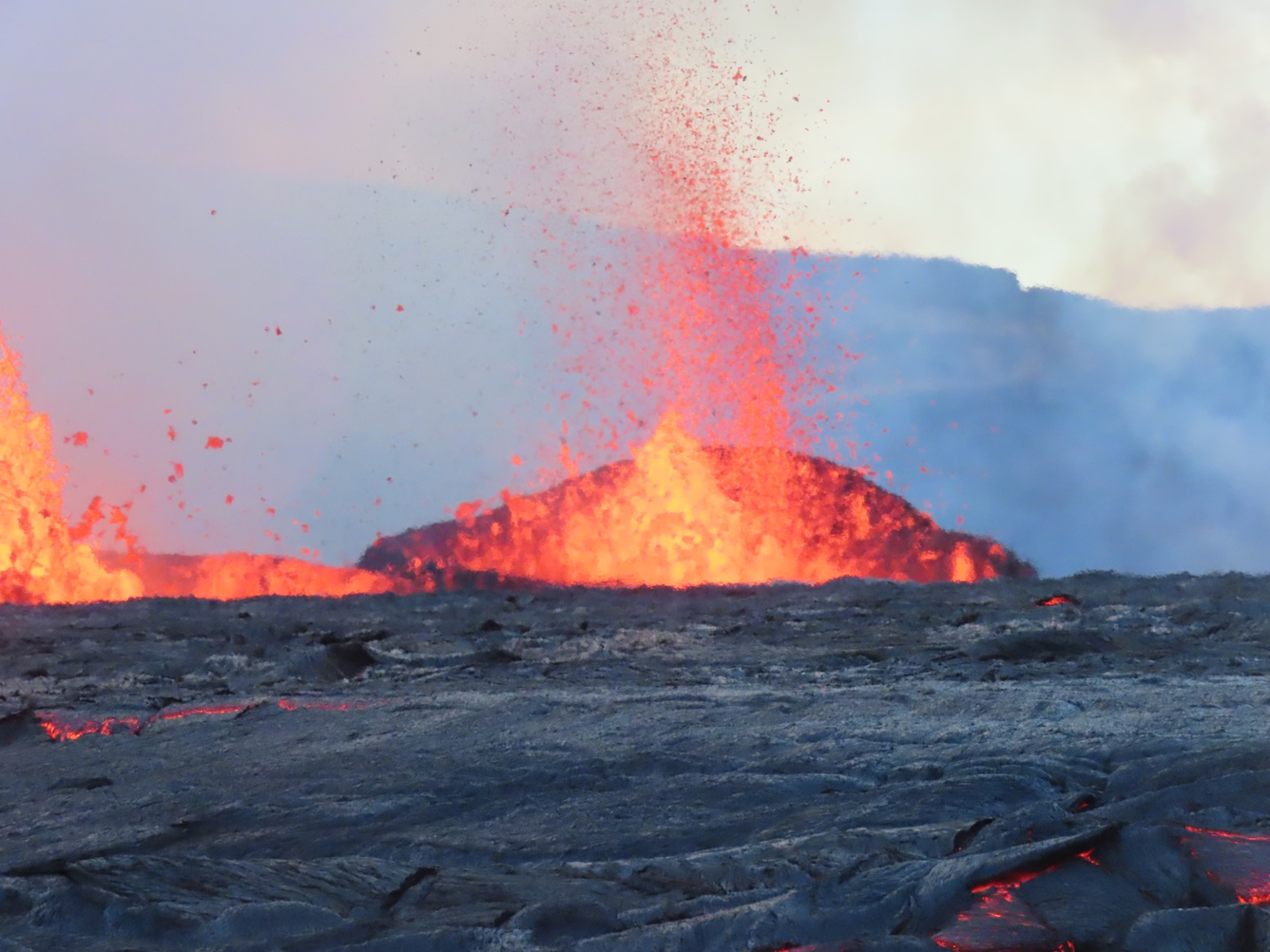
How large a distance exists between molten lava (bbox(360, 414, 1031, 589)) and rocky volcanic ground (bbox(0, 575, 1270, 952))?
10.5 metres

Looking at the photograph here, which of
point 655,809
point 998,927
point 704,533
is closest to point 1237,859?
point 998,927

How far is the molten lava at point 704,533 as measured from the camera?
21.4 metres

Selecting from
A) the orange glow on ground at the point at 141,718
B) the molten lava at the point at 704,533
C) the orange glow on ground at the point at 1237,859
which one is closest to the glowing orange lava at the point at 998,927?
the orange glow on ground at the point at 1237,859

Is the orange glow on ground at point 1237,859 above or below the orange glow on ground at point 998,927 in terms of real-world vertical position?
above

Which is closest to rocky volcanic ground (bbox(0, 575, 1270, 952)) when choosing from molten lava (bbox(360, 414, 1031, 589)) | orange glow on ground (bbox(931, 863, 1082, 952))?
orange glow on ground (bbox(931, 863, 1082, 952))

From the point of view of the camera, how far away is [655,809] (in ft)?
14.9

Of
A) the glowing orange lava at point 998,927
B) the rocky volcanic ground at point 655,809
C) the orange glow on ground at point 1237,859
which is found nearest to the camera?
the glowing orange lava at point 998,927

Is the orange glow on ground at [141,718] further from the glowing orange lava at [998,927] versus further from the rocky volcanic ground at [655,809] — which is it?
the glowing orange lava at [998,927]

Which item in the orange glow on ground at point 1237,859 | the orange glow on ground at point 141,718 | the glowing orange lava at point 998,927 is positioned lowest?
the orange glow on ground at point 141,718

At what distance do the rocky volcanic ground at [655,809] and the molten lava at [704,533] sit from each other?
10507mm

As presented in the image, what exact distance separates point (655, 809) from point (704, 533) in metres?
17.3

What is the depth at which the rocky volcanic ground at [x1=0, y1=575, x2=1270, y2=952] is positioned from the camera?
342 cm

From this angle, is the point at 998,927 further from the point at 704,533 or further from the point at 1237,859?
the point at 704,533

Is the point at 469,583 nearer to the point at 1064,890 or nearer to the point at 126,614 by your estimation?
the point at 126,614
